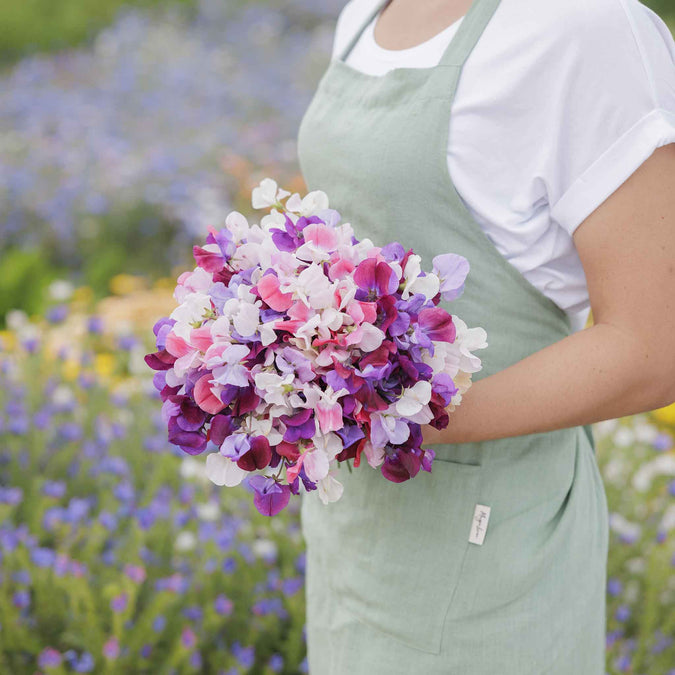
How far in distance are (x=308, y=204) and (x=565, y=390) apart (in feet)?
1.21

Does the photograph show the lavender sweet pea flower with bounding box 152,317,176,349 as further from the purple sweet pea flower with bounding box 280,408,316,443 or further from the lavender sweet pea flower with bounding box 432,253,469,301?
the lavender sweet pea flower with bounding box 432,253,469,301

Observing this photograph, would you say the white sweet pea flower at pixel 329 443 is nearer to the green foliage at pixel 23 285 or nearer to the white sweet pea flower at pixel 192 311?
the white sweet pea flower at pixel 192 311

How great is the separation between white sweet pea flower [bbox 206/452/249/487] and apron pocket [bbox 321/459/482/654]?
0.32m

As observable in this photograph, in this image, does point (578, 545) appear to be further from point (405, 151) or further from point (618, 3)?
point (618, 3)

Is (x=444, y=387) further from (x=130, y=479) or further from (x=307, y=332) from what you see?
(x=130, y=479)

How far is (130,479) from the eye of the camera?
2.32 meters

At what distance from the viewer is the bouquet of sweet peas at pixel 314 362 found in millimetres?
782

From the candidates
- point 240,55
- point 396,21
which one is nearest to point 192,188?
point 240,55

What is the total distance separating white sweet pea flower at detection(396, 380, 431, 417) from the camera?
0.79m

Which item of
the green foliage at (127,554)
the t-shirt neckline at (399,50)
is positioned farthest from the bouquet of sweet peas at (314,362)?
the green foliage at (127,554)

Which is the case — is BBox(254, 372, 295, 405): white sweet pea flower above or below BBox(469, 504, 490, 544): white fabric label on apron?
above

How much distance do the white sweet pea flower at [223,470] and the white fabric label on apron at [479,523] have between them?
366 mm

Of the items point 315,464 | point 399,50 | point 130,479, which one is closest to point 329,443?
point 315,464

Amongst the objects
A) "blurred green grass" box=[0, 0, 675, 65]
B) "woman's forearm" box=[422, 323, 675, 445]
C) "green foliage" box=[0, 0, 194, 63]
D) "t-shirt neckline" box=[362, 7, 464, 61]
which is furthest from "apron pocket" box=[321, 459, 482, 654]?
"green foliage" box=[0, 0, 194, 63]
